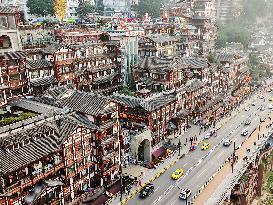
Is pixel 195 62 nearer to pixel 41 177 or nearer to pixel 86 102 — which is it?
pixel 86 102

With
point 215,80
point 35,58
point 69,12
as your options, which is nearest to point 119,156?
point 35,58

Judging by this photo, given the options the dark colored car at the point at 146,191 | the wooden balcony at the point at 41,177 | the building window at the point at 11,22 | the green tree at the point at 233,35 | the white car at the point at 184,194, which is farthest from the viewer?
the green tree at the point at 233,35

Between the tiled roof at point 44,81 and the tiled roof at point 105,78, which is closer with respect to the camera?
the tiled roof at point 44,81

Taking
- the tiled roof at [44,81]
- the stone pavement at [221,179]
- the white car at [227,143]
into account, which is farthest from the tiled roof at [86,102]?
the white car at [227,143]

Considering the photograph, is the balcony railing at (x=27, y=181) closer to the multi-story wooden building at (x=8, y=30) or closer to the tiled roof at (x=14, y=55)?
the tiled roof at (x=14, y=55)

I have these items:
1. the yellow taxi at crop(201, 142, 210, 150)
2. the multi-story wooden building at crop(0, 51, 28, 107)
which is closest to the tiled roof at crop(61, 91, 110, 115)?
the multi-story wooden building at crop(0, 51, 28, 107)

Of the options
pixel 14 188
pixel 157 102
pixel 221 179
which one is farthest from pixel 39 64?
pixel 221 179
